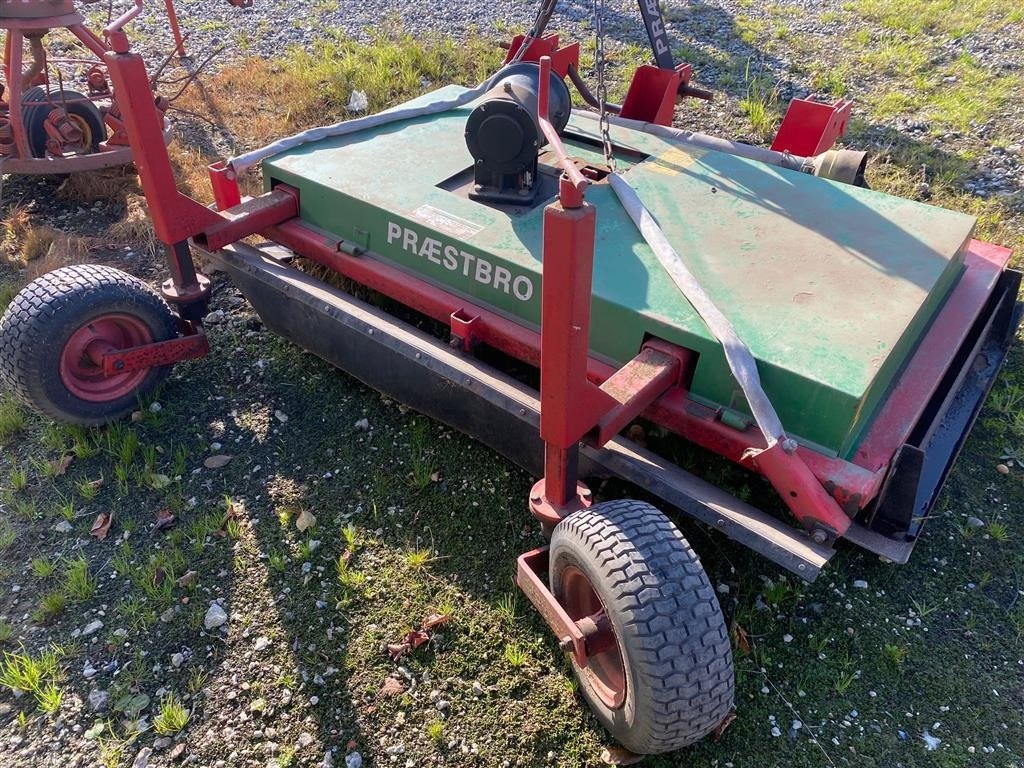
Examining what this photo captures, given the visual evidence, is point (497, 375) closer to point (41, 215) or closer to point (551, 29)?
point (41, 215)

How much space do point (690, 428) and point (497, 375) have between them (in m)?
0.71

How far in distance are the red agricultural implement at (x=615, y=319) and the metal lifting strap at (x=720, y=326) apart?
10 mm

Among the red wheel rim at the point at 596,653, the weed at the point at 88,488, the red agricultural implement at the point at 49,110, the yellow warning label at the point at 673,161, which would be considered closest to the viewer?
the red wheel rim at the point at 596,653

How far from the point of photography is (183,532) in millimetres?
3072

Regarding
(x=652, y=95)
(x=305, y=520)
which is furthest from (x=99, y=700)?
(x=652, y=95)

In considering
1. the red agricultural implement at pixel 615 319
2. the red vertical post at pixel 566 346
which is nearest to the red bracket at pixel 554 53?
the red agricultural implement at pixel 615 319

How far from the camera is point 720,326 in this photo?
2.52 m

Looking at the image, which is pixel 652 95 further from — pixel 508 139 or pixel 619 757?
pixel 619 757

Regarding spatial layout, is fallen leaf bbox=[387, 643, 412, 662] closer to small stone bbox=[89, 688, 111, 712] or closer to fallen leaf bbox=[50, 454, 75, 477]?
small stone bbox=[89, 688, 111, 712]

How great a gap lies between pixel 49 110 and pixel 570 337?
14.9 feet

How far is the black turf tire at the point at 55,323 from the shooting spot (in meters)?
3.05

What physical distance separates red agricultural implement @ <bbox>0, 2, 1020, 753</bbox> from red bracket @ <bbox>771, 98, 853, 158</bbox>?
0.04ft

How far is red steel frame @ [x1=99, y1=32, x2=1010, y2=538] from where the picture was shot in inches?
79.4

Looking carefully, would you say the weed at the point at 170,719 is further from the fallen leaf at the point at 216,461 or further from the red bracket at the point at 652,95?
the red bracket at the point at 652,95
